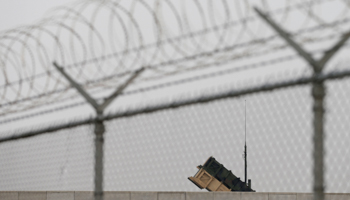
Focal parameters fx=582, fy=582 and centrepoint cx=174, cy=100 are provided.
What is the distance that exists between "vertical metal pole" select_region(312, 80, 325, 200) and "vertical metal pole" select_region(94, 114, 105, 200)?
1.53 meters

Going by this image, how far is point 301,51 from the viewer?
10.4ft

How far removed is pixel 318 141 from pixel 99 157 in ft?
5.15

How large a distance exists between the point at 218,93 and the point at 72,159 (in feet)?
5.00

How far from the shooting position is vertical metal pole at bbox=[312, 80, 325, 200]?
316 cm

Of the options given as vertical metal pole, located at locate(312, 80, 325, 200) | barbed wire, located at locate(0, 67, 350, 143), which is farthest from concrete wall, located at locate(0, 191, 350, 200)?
vertical metal pole, located at locate(312, 80, 325, 200)

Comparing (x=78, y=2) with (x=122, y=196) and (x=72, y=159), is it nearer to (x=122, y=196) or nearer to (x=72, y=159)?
(x=72, y=159)

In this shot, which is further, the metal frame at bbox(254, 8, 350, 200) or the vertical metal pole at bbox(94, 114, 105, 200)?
the vertical metal pole at bbox(94, 114, 105, 200)

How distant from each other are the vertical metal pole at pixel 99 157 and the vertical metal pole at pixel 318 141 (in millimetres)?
1532

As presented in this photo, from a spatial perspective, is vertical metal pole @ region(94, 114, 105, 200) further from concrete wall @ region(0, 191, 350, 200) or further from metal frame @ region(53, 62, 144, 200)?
concrete wall @ region(0, 191, 350, 200)

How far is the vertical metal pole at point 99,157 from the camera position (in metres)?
4.01

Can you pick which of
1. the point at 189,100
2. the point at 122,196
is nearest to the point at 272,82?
the point at 189,100

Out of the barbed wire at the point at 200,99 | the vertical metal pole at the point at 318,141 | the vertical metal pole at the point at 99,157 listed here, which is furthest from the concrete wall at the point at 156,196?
the vertical metal pole at the point at 318,141

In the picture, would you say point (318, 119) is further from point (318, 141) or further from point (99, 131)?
point (99, 131)

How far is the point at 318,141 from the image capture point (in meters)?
3.16
